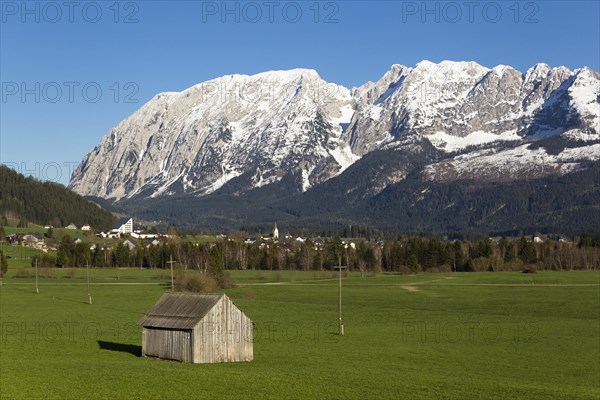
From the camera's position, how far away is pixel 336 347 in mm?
68125

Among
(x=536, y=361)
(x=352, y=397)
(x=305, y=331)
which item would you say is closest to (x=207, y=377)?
(x=352, y=397)

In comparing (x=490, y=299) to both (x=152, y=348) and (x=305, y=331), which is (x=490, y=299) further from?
(x=152, y=348)

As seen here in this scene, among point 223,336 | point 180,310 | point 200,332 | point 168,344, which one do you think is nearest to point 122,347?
point 168,344

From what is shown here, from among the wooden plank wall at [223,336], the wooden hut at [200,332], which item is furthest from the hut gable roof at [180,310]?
the wooden plank wall at [223,336]

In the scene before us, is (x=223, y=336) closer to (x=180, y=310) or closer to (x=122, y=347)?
(x=180, y=310)

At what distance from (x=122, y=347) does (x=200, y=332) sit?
1008cm

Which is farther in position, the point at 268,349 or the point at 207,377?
the point at 268,349

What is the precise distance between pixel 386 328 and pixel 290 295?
1821 inches

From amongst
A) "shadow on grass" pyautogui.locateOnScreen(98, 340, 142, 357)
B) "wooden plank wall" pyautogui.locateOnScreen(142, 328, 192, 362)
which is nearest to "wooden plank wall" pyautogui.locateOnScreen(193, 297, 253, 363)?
"wooden plank wall" pyautogui.locateOnScreen(142, 328, 192, 362)

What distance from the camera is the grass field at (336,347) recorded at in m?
→ 47.7

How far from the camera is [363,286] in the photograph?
147 m

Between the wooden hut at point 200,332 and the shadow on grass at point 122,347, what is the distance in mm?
1944

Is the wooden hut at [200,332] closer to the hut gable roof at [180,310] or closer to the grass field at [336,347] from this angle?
the hut gable roof at [180,310]

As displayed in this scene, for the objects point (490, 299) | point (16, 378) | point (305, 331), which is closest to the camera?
point (16, 378)
